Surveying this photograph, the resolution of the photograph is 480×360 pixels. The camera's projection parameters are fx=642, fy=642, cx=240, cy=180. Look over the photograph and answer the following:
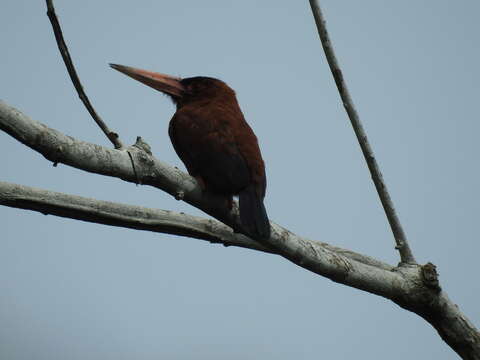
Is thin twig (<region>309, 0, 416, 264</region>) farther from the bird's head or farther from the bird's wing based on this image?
the bird's head

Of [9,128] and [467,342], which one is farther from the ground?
[9,128]

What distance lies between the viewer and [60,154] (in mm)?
2598

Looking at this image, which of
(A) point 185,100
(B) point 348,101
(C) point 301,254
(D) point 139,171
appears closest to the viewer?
(D) point 139,171

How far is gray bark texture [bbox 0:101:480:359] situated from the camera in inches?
104

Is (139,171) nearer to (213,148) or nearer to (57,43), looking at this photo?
(57,43)

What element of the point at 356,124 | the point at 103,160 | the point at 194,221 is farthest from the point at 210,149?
the point at 103,160

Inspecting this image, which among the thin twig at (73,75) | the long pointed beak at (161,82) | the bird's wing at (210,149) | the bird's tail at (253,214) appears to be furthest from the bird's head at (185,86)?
the thin twig at (73,75)

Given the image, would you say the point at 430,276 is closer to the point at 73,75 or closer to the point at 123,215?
the point at 123,215

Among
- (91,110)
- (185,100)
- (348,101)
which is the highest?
(185,100)

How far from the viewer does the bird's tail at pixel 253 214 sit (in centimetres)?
339

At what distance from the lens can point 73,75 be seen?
118 inches

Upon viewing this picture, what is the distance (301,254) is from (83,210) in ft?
3.65

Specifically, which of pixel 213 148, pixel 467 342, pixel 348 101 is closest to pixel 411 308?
pixel 467 342

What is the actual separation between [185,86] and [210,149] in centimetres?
135
